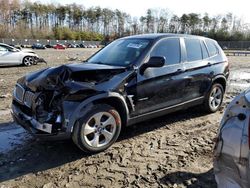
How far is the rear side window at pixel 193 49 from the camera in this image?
6370mm

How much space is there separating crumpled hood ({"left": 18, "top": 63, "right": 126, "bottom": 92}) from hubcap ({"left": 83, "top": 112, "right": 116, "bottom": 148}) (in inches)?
20.9

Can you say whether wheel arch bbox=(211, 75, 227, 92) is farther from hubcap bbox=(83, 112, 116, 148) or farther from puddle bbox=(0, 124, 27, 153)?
puddle bbox=(0, 124, 27, 153)

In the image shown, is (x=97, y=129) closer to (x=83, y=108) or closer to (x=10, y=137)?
(x=83, y=108)

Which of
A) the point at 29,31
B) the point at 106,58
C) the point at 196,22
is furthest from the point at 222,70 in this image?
the point at 196,22

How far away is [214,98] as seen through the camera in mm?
7137

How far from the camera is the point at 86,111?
176 inches

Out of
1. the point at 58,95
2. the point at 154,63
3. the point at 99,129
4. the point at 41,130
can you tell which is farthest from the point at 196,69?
the point at 41,130

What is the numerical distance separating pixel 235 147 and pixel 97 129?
250 centimetres

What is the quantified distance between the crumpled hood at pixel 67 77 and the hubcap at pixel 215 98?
301 centimetres

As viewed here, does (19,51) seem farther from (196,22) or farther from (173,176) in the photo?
(196,22)

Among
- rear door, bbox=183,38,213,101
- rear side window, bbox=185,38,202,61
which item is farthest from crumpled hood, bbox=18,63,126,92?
rear side window, bbox=185,38,202,61

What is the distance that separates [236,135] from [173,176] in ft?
5.46

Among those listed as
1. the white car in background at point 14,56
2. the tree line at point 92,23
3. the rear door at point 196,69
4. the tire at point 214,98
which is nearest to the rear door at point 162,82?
the rear door at point 196,69

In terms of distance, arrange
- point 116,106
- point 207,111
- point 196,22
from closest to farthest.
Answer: point 116,106, point 207,111, point 196,22
